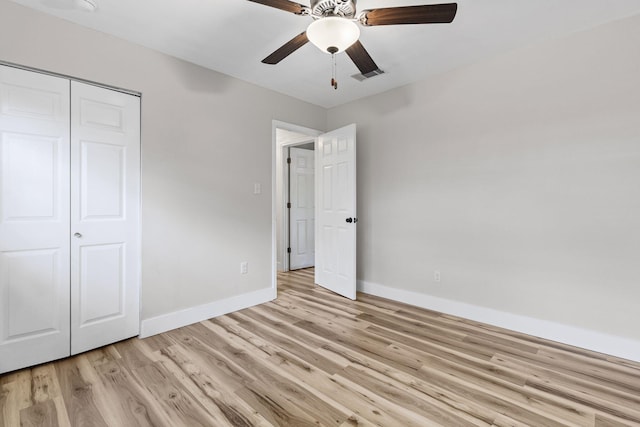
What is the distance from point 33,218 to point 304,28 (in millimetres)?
2487

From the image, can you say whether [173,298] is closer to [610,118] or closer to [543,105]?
[543,105]

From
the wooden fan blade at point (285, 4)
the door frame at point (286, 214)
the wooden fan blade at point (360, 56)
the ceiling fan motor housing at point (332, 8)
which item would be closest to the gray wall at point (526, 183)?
the wooden fan blade at point (360, 56)

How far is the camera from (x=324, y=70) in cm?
311

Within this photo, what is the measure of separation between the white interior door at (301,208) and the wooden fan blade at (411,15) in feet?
11.9

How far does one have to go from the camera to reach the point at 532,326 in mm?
2693

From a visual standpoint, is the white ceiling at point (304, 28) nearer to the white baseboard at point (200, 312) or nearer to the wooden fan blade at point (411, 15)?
the wooden fan blade at point (411, 15)

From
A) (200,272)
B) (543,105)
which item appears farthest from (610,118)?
(200,272)

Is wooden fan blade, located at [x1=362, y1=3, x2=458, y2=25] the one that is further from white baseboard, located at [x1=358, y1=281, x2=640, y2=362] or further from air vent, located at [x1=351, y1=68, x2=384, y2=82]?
white baseboard, located at [x1=358, y1=281, x2=640, y2=362]

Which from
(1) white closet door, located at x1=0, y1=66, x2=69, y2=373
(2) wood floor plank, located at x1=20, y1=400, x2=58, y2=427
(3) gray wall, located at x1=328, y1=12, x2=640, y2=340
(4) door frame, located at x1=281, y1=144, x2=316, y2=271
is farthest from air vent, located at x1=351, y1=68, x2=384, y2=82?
(2) wood floor plank, located at x1=20, y1=400, x2=58, y2=427

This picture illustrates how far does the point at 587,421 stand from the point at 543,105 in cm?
237

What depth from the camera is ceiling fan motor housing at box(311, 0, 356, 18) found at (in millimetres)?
1680

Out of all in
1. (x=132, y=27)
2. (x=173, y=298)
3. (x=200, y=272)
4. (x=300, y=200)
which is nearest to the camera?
(x=132, y=27)

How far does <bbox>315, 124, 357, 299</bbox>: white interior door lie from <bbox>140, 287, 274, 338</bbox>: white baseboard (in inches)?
34.7

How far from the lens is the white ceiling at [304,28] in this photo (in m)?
2.13
